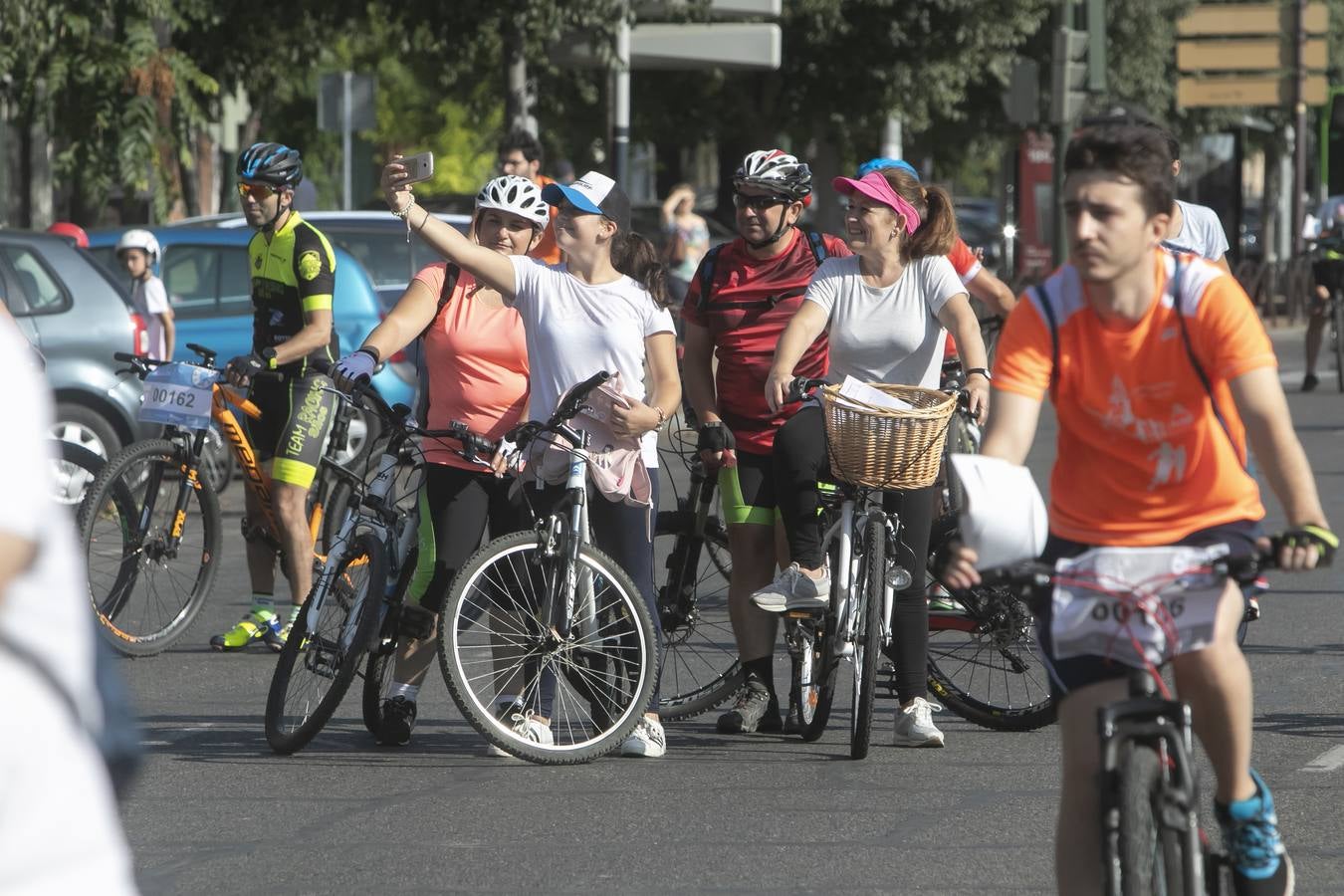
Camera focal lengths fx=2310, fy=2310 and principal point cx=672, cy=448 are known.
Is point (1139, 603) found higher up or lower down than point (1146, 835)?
higher up

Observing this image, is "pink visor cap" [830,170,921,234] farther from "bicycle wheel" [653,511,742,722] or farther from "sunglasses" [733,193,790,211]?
"bicycle wheel" [653,511,742,722]

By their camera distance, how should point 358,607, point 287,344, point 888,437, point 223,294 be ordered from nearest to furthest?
point 888,437 → point 358,607 → point 287,344 → point 223,294

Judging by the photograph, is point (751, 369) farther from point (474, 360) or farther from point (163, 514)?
point (163, 514)

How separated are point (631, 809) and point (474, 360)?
1655mm

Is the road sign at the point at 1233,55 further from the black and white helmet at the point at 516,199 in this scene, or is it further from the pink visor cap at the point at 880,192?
the black and white helmet at the point at 516,199

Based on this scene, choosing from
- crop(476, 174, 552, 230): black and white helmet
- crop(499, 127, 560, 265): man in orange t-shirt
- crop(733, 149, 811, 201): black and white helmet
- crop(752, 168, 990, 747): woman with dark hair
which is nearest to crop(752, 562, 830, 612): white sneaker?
crop(752, 168, 990, 747): woman with dark hair

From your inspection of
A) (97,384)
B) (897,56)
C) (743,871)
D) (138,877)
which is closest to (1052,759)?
(743,871)

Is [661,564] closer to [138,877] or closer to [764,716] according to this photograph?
[764,716]

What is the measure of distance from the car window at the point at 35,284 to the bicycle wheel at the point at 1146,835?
920 cm

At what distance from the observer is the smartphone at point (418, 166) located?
20.9 feet

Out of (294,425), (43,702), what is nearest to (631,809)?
(294,425)

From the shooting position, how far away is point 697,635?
7.52 meters

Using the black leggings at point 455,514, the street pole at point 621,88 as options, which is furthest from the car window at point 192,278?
the black leggings at point 455,514

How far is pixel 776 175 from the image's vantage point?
6.99 metres
